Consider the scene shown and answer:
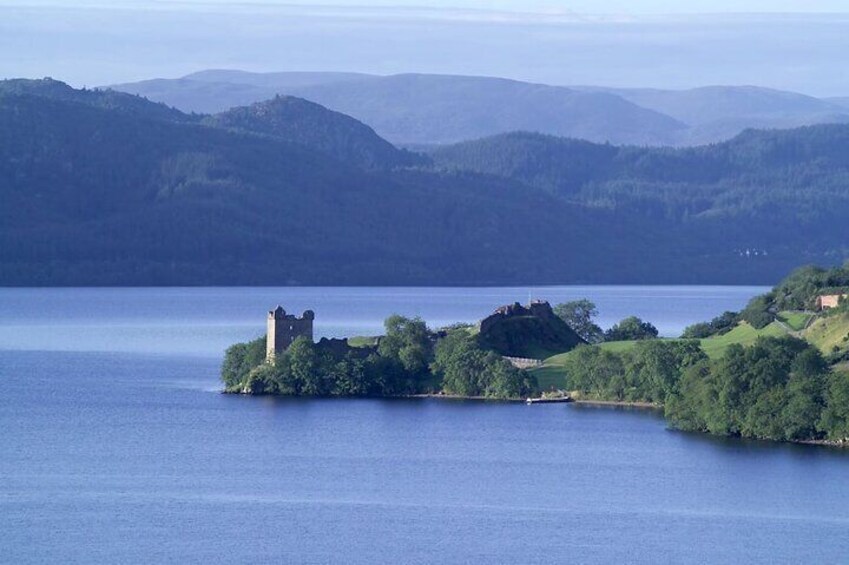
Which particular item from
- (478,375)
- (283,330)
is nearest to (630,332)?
(478,375)

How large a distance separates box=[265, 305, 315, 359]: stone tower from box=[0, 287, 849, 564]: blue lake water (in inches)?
125

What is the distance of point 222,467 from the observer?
229 ft

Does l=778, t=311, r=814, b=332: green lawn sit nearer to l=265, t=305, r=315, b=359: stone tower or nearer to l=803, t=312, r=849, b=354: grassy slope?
l=803, t=312, r=849, b=354: grassy slope

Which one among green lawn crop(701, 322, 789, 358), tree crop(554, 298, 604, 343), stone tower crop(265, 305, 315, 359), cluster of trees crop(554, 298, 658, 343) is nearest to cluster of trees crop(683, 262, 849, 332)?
green lawn crop(701, 322, 789, 358)

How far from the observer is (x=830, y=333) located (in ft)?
293

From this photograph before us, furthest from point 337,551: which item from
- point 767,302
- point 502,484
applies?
point 767,302

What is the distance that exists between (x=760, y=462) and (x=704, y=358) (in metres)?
15.7

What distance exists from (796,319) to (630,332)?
10.1 meters

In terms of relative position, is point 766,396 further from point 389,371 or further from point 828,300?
point 828,300

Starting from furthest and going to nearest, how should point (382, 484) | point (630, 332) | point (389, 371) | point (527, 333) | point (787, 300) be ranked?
point (630, 332) → point (787, 300) → point (527, 333) → point (389, 371) → point (382, 484)

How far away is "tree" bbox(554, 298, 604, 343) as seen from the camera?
107 metres

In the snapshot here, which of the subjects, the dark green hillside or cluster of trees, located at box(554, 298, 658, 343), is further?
cluster of trees, located at box(554, 298, 658, 343)

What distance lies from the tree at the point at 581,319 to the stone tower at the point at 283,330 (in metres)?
16.6

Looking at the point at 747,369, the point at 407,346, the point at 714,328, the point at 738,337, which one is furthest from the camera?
the point at 714,328
